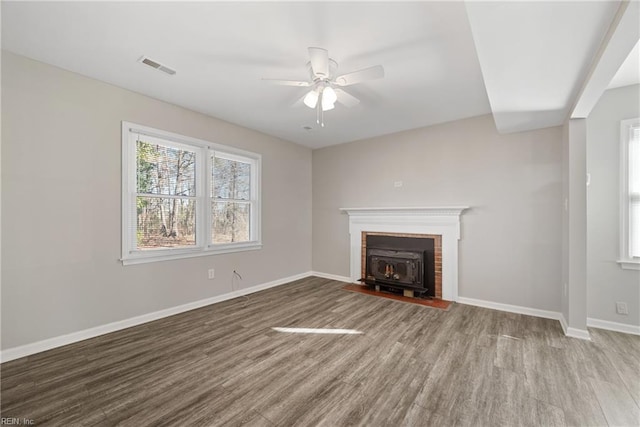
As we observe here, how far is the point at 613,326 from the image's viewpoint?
9.55ft

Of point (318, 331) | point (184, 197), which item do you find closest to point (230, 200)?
point (184, 197)

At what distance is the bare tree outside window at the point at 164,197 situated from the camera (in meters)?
3.19

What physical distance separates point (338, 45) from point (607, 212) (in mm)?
3479

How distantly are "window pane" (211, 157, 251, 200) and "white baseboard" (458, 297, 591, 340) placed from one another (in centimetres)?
376

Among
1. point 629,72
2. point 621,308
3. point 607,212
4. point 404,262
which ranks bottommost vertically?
point 621,308

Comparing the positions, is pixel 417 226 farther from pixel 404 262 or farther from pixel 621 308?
pixel 621 308

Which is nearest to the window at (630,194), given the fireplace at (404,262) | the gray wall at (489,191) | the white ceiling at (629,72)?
the white ceiling at (629,72)

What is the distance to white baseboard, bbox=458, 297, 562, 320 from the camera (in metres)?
3.25

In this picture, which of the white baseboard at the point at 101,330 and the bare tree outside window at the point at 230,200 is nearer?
the white baseboard at the point at 101,330

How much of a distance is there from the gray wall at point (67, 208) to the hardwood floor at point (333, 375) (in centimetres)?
37

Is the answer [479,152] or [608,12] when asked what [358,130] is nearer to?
[479,152]

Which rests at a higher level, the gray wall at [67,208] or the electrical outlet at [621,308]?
the gray wall at [67,208]

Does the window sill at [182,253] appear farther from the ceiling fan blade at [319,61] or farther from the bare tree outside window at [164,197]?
the ceiling fan blade at [319,61]

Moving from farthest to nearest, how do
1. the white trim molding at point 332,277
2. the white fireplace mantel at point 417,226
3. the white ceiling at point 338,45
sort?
the white trim molding at point 332,277, the white fireplace mantel at point 417,226, the white ceiling at point 338,45
